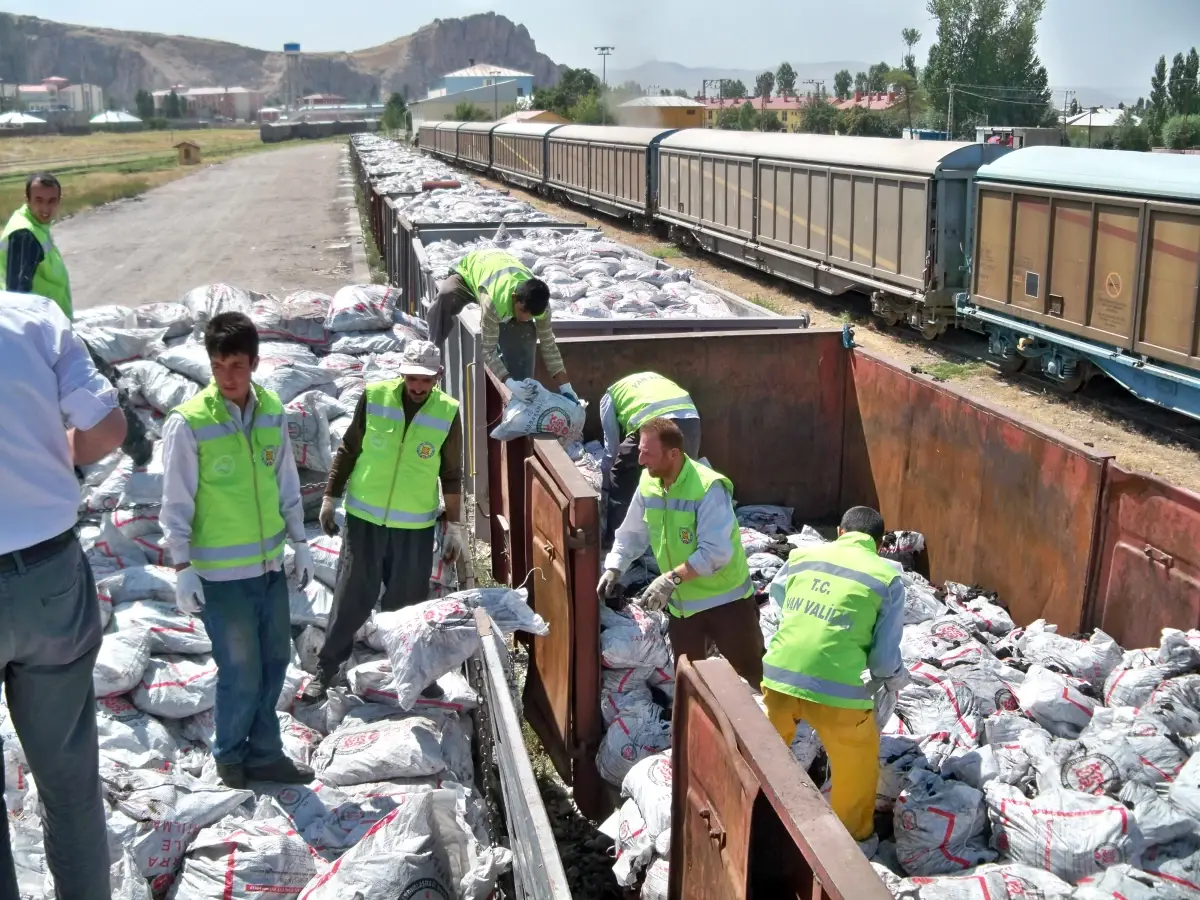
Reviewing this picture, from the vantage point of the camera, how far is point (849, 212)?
15406mm

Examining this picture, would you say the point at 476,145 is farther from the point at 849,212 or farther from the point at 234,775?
the point at 234,775

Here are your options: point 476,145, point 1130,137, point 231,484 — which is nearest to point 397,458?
point 231,484

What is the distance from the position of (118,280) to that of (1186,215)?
56.1ft

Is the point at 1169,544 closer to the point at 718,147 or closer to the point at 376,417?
the point at 376,417

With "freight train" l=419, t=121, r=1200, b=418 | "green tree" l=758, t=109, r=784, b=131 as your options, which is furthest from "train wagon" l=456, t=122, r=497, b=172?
"green tree" l=758, t=109, r=784, b=131

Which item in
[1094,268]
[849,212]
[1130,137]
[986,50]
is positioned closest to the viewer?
[1094,268]

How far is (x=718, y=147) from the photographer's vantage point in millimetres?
20406

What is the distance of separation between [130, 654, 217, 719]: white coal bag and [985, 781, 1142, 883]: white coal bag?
2943 millimetres

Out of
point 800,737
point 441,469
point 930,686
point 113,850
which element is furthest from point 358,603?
point 930,686

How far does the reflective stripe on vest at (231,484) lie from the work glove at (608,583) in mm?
1250

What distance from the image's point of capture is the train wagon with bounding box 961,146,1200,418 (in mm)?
9820

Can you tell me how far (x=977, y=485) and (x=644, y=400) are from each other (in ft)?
5.50

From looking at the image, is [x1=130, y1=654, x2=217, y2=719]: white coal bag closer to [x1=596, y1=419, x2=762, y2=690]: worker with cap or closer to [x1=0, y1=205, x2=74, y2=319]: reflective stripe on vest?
[x1=596, y1=419, x2=762, y2=690]: worker with cap

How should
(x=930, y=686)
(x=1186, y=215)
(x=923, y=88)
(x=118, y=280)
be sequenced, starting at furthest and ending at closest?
(x=923, y=88), (x=118, y=280), (x=1186, y=215), (x=930, y=686)
